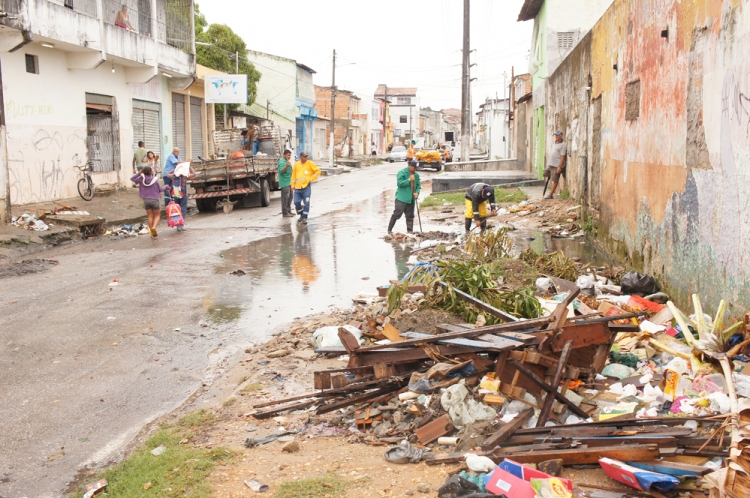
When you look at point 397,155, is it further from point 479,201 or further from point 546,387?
point 546,387

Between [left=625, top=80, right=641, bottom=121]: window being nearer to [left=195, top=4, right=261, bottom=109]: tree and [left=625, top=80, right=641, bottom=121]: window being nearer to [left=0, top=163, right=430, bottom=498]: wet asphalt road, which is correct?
[left=0, top=163, right=430, bottom=498]: wet asphalt road

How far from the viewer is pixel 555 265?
9.16 metres

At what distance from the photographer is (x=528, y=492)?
3.60 metres

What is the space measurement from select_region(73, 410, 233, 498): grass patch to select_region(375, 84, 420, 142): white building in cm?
10417

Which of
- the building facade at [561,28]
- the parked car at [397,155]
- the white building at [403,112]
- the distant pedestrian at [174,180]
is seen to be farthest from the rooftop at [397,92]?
the distant pedestrian at [174,180]

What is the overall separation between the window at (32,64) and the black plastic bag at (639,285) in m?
16.8

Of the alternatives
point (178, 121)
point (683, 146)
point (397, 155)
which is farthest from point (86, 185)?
point (397, 155)

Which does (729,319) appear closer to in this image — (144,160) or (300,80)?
(144,160)

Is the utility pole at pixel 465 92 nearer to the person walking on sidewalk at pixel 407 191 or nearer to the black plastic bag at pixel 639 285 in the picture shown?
the person walking on sidewalk at pixel 407 191

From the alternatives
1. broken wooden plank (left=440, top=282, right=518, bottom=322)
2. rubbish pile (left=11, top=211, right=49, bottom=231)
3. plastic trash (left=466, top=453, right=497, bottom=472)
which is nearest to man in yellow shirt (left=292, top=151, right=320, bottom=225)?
rubbish pile (left=11, top=211, right=49, bottom=231)

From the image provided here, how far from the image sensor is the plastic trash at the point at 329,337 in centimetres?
673

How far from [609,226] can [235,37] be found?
3157cm

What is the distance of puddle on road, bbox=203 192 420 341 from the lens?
8.72 meters

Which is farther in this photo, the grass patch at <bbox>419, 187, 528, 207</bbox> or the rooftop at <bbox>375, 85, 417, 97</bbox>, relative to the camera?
the rooftop at <bbox>375, 85, 417, 97</bbox>
